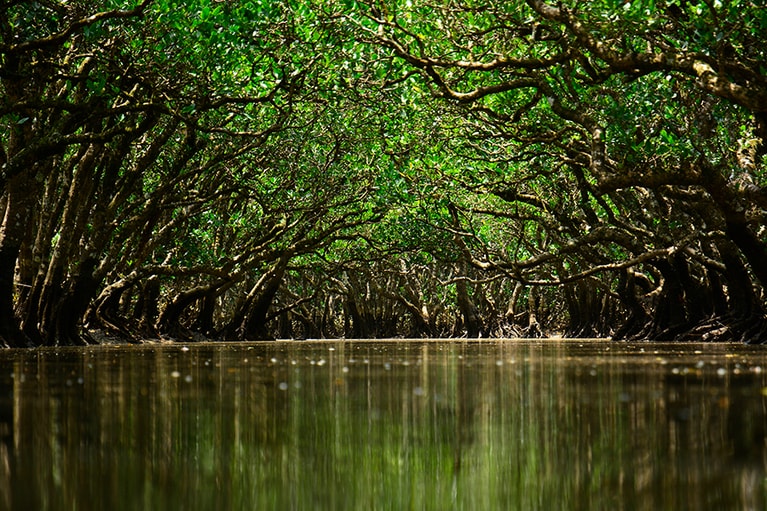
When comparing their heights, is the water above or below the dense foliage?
below

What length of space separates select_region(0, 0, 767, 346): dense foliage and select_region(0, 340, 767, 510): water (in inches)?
241

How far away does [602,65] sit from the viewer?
1636cm

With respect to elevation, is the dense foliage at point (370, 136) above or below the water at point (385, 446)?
above

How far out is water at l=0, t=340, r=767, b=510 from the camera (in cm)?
262

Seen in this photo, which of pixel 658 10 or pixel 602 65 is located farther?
pixel 602 65

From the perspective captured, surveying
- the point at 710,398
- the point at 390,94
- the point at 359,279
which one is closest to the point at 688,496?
the point at 710,398

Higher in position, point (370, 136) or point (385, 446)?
point (370, 136)

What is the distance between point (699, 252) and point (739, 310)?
1783 mm

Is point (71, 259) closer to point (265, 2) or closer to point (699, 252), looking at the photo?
point (265, 2)

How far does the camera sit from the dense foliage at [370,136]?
515 inches

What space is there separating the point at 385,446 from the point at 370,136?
19342mm

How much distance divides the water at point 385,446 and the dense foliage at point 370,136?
6.13 meters

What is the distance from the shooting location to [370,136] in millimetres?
22719

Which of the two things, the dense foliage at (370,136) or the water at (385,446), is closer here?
the water at (385,446)
